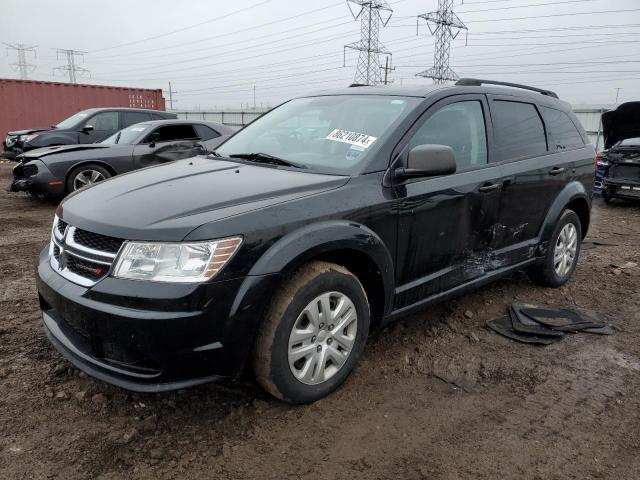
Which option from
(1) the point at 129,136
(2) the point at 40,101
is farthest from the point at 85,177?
(2) the point at 40,101

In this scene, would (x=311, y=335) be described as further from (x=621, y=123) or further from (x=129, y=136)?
(x=621, y=123)

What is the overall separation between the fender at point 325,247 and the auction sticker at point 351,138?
59 cm

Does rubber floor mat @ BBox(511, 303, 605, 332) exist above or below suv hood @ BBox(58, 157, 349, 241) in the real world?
below

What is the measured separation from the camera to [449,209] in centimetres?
329

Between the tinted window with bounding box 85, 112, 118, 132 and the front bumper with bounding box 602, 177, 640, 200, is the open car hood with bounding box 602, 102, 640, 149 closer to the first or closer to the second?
the front bumper with bounding box 602, 177, 640, 200

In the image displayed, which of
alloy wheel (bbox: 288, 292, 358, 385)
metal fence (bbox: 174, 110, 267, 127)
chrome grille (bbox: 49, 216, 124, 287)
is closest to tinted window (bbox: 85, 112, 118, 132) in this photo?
chrome grille (bbox: 49, 216, 124, 287)

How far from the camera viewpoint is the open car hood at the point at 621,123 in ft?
32.9

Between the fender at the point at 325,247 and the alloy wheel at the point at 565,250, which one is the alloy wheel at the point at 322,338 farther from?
the alloy wheel at the point at 565,250

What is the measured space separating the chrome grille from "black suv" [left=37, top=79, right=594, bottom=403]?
0.01 m

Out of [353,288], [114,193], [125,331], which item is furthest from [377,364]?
[114,193]

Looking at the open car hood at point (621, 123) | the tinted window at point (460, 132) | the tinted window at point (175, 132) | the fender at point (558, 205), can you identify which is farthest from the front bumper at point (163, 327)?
the open car hood at point (621, 123)

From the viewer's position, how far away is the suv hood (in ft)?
7.72

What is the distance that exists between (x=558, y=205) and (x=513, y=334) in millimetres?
1325

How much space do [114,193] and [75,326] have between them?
2.47 ft
